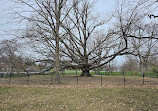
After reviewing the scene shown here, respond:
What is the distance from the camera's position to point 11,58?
1598 centimetres

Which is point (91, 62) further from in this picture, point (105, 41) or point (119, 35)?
point (119, 35)

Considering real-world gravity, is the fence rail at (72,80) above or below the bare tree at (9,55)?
below

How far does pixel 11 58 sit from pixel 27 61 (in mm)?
1853

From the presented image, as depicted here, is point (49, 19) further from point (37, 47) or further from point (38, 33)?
point (37, 47)

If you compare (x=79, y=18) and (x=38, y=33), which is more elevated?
(x=79, y=18)

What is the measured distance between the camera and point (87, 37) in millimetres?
19344

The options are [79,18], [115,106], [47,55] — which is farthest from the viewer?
[79,18]

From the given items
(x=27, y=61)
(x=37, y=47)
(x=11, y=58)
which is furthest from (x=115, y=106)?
(x=11, y=58)

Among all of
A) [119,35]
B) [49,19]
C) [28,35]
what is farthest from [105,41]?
[28,35]

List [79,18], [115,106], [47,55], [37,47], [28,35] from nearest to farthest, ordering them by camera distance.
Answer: [115,106]
[28,35]
[37,47]
[47,55]
[79,18]

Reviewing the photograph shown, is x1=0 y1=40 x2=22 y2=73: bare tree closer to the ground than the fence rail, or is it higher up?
higher up

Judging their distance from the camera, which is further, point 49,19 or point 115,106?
point 49,19

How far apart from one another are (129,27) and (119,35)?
1.45m

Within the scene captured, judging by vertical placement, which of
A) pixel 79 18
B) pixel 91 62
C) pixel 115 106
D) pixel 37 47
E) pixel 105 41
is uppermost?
pixel 79 18
